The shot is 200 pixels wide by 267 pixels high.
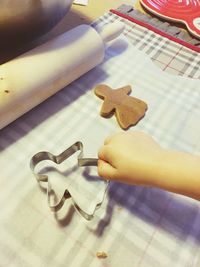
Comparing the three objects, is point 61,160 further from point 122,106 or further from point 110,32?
point 110,32

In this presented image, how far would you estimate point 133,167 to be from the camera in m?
0.35

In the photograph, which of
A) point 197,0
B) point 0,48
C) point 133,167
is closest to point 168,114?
point 133,167

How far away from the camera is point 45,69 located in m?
0.46

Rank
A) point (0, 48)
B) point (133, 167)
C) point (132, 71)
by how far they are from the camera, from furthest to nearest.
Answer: point (132, 71)
point (0, 48)
point (133, 167)

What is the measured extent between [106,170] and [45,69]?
0.19m

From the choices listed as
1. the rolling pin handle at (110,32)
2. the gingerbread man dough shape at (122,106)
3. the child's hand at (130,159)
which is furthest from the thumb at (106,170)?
the rolling pin handle at (110,32)

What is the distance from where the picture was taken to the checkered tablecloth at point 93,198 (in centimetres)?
35

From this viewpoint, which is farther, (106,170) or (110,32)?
(110,32)

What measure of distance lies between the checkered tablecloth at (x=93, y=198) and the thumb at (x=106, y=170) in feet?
0.10

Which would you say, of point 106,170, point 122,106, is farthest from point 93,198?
point 122,106

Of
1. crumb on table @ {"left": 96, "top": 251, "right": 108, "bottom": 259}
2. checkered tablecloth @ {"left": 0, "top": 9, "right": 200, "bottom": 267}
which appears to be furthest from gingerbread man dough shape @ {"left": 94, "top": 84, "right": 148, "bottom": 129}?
crumb on table @ {"left": 96, "top": 251, "right": 108, "bottom": 259}

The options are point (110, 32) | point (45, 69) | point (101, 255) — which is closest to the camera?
point (101, 255)

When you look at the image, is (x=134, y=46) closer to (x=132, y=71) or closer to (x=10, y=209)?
(x=132, y=71)

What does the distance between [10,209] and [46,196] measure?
0.05m
